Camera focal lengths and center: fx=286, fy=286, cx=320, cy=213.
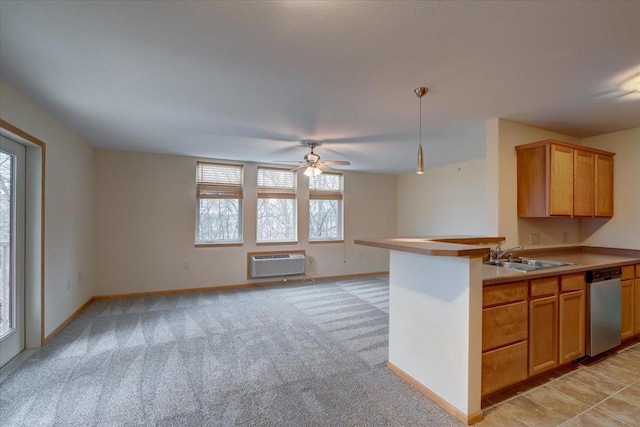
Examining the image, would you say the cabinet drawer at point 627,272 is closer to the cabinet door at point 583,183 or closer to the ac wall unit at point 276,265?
the cabinet door at point 583,183

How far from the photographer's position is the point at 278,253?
575 cm

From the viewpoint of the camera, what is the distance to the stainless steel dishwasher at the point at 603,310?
2576 mm

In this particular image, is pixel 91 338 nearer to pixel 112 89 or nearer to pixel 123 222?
pixel 123 222

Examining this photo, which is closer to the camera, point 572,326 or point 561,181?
point 572,326

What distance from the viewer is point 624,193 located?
345cm

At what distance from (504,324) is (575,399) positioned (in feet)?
2.61

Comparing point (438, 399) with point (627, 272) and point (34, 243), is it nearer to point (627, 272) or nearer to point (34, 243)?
point (627, 272)

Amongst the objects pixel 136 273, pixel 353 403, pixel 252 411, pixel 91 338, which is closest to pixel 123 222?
pixel 136 273

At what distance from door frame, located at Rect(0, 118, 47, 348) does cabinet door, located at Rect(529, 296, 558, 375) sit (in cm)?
450

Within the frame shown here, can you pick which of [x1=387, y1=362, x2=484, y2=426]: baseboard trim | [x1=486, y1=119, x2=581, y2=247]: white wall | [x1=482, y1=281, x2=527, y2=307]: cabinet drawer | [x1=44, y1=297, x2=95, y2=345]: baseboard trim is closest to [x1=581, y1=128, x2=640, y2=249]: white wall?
[x1=486, y1=119, x2=581, y2=247]: white wall

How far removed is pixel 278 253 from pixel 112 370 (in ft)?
11.3

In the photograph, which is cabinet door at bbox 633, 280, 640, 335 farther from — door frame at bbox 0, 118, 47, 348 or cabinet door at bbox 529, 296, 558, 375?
door frame at bbox 0, 118, 47, 348

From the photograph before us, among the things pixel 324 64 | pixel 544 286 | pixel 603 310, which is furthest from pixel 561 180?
pixel 324 64

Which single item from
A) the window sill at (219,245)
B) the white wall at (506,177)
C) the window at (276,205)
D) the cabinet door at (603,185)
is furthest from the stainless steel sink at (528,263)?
the window sill at (219,245)
